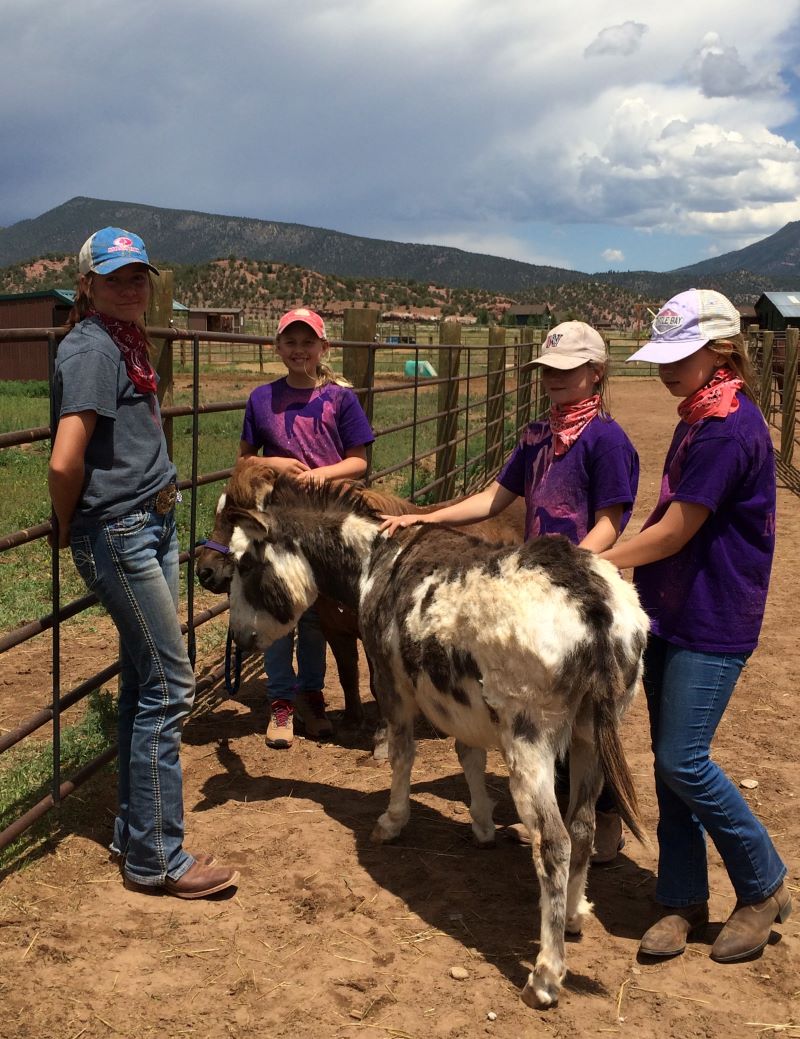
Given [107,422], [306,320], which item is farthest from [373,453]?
[107,422]

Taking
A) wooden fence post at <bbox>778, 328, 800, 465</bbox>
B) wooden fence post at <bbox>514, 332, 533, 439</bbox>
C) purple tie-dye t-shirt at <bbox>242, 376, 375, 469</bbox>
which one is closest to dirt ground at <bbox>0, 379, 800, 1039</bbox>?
purple tie-dye t-shirt at <bbox>242, 376, 375, 469</bbox>

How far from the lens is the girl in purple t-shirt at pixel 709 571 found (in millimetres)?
2617

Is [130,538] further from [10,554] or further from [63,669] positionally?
[10,554]

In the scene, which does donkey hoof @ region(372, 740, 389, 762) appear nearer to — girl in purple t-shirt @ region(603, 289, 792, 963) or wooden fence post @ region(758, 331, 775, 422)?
girl in purple t-shirt @ region(603, 289, 792, 963)

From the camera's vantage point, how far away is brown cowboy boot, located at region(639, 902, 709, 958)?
281 cm

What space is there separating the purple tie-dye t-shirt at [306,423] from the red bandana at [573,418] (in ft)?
4.32

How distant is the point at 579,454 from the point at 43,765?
257cm

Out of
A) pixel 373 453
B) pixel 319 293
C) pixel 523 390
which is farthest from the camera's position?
pixel 319 293

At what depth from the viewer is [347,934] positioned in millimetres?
2906

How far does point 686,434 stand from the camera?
9.01 feet

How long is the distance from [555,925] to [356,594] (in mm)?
1376

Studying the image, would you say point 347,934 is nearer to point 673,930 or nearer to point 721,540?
point 673,930

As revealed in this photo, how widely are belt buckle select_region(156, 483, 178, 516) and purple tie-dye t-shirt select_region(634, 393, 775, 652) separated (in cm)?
157

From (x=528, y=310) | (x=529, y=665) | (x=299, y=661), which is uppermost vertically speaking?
(x=528, y=310)
